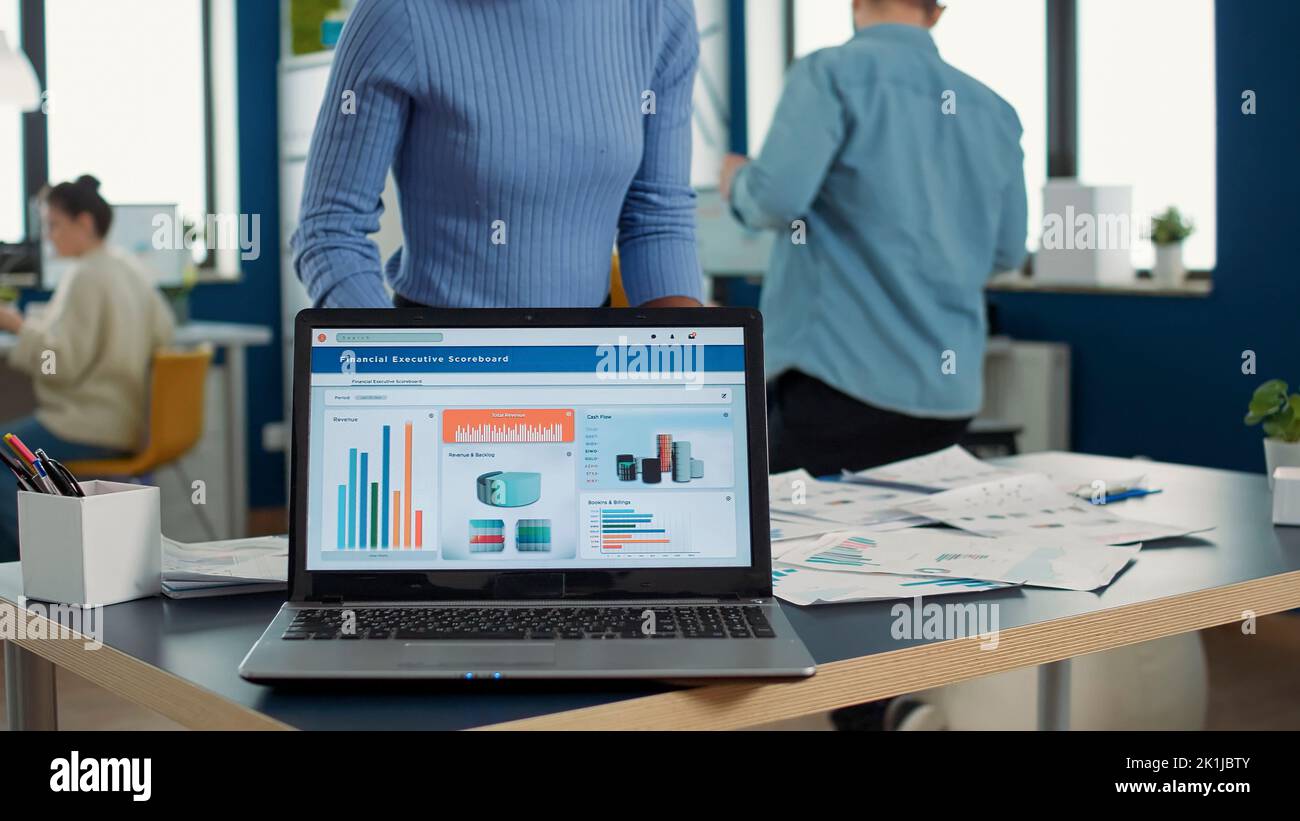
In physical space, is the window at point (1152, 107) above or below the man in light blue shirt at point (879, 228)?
above

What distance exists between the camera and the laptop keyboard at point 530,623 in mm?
1019

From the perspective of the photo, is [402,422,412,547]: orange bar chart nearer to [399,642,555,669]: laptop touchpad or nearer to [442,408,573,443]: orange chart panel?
[442,408,573,443]: orange chart panel

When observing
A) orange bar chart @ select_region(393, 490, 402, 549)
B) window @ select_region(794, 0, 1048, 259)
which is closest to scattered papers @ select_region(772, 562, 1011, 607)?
orange bar chart @ select_region(393, 490, 402, 549)

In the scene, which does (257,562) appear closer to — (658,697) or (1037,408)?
(658,697)

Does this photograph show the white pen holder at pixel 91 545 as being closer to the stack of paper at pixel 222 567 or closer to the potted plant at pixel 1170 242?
the stack of paper at pixel 222 567

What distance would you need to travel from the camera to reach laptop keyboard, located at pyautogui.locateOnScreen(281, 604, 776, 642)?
1.02 m

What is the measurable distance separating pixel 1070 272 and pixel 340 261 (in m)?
3.32

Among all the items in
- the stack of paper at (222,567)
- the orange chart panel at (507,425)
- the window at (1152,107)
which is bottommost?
the stack of paper at (222,567)

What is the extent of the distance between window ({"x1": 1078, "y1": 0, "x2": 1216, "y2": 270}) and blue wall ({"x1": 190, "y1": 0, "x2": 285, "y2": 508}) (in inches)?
126

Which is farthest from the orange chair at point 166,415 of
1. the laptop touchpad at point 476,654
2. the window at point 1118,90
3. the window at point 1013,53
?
the laptop touchpad at point 476,654

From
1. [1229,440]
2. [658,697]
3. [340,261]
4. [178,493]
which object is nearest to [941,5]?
[340,261]

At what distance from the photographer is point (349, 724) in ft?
2.90

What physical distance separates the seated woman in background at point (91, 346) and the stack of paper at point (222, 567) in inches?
110

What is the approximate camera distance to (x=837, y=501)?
1.63 m
